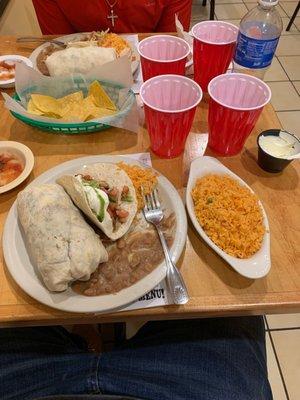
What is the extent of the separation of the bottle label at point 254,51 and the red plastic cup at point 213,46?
0.06 meters

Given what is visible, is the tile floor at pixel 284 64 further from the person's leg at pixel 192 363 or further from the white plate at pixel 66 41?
the person's leg at pixel 192 363

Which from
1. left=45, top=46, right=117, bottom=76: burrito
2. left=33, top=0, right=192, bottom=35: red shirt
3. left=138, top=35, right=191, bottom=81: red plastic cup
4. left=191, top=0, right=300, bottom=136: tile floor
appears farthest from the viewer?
left=191, top=0, right=300, bottom=136: tile floor

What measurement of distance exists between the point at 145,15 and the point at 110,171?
106 cm

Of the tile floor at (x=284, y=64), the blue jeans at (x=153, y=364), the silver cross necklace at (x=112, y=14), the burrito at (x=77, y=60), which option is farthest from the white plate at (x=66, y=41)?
the tile floor at (x=284, y=64)

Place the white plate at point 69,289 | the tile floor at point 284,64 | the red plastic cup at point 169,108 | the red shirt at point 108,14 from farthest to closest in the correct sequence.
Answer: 1. the tile floor at point 284,64
2. the red shirt at point 108,14
3. the red plastic cup at point 169,108
4. the white plate at point 69,289

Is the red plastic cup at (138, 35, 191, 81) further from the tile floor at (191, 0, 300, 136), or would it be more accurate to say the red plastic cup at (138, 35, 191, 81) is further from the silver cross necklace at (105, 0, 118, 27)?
the tile floor at (191, 0, 300, 136)

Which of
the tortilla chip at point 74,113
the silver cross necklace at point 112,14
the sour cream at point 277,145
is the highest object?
the silver cross necklace at point 112,14

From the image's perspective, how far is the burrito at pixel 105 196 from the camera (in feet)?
2.58

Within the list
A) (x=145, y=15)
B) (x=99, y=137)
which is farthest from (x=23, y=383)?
(x=145, y=15)

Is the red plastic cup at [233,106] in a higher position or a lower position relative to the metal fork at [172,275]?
higher

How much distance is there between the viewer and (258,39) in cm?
94

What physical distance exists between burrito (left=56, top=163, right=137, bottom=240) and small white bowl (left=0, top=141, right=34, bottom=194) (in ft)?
0.41

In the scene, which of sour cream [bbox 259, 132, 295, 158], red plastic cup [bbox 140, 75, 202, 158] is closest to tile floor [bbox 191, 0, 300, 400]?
sour cream [bbox 259, 132, 295, 158]

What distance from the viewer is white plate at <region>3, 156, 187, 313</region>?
0.69 m
